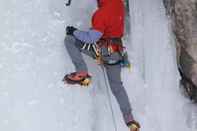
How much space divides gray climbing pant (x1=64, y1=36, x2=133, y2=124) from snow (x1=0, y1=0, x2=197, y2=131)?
0.28 meters

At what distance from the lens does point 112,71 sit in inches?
203

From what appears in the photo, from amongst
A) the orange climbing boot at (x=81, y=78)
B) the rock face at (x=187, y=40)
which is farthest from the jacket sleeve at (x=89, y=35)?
the rock face at (x=187, y=40)

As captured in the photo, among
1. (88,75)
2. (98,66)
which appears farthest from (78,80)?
(98,66)

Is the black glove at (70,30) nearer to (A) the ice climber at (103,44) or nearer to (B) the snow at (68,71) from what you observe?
(A) the ice climber at (103,44)

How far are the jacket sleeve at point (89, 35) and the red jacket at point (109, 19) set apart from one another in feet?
0.14

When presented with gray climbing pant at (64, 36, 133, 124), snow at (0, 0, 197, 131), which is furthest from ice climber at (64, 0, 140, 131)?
snow at (0, 0, 197, 131)

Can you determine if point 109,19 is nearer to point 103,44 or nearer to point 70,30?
point 103,44

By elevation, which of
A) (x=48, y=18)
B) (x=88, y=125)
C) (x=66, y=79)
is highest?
(x=48, y=18)

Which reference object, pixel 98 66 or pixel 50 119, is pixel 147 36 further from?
pixel 50 119

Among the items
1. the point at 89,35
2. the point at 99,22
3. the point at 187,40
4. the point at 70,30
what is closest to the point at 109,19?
the point at 99,22

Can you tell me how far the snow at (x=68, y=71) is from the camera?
5191mm

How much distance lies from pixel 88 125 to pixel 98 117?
128 millimetres

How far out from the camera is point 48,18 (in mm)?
5777

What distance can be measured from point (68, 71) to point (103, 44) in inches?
16.0
